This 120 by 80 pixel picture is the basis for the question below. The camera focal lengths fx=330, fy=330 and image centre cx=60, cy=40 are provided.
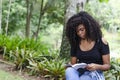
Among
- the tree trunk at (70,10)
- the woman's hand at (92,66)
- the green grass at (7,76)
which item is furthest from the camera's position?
the tree trunk at (70,10)

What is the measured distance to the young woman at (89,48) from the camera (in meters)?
4.46

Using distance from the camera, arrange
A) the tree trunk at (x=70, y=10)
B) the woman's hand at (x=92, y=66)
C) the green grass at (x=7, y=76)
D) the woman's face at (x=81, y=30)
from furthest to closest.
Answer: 1. the tree trunk at (x=70, y=10)
2. the green grass at (x=7, y=76)
3. the woman's face at (x=81, y=30)
4. the woman's hand at (x=92, y=66)

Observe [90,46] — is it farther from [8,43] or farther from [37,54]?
[8,43]

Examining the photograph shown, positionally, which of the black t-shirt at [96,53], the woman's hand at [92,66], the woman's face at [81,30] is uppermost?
the woman's face at [81,30]

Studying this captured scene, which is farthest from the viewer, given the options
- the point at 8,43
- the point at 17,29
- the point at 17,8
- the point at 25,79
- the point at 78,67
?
the point at 17,29

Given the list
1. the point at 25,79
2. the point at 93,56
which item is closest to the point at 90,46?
the point at 93,56

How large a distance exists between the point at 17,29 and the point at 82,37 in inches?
742

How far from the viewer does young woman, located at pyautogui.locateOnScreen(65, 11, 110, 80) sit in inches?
175

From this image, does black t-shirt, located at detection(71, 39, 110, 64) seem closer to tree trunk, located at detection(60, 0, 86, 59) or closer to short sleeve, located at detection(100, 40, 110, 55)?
short sleeve, located at detection(100, 40, 110, 55)

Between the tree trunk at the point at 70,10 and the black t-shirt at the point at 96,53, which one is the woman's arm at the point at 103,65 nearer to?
the black t-shirt at the point at 96,53

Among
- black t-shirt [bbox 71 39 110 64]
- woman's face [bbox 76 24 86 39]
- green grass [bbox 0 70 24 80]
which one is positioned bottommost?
green grass [bbox 0 70 24 80]

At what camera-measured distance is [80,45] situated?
15.6 feet

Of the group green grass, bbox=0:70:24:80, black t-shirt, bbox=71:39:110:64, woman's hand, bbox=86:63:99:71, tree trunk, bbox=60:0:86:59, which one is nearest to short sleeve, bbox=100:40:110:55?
black t-shirt, bbox=71:39:110:64

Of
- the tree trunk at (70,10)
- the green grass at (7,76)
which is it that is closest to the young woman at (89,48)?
the green grass at (7,76)
